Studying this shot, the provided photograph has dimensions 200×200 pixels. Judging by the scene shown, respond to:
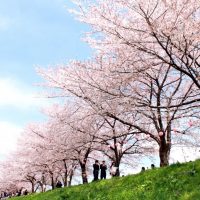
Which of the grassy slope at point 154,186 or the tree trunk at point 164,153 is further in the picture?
the tree trunk at point 164,153

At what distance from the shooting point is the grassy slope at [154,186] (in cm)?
1246

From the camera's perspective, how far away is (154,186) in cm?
1372

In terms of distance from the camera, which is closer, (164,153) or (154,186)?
(154,186)

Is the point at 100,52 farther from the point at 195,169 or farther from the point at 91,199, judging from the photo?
the point at 195,169

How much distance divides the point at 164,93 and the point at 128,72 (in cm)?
804

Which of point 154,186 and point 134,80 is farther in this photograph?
point 134,80

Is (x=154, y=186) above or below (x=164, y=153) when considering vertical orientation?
below

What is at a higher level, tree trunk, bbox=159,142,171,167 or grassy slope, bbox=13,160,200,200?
tree trunk, bbox=159,142,171,167

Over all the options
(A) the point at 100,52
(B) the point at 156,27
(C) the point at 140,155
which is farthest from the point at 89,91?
(C) the point at 140,155

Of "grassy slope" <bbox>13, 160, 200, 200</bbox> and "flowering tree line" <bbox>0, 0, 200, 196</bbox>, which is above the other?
"flowering tree line" <bbox>0, 0, 200, 196</bbox>

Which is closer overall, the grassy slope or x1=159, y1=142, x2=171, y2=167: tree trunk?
the grassy slope

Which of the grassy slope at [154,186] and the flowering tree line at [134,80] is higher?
the flowering tree line at [134,80]

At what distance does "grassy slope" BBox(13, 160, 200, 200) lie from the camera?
1246cm

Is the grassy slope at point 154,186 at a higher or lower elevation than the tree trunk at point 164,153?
lower
